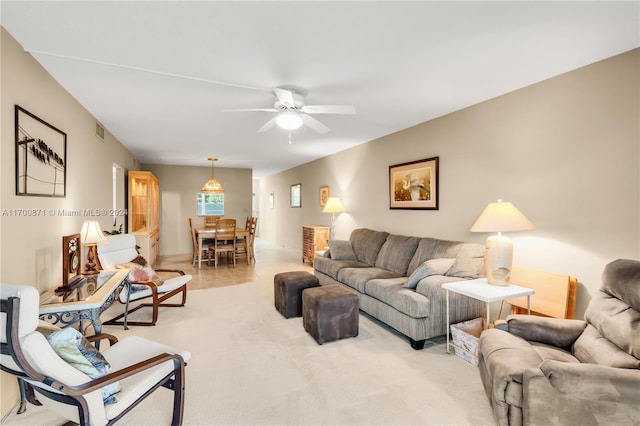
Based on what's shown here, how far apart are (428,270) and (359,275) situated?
982 millimetres

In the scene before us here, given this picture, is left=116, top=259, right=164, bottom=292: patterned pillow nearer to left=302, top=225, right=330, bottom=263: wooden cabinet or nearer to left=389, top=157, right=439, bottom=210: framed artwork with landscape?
left=302, top=225, right=330, bottom=263: wooden cabinet

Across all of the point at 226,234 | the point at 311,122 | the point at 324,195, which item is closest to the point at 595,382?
the point at 311,122

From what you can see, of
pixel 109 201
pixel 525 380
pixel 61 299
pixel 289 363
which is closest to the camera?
pixel 525 380

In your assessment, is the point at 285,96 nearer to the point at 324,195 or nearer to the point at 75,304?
the point at 75,304

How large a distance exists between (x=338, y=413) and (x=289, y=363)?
725 millimetres

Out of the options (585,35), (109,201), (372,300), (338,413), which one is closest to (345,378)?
(338,413)

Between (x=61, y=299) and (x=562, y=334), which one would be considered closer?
(x=562, y=334)

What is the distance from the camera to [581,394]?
1.42 m

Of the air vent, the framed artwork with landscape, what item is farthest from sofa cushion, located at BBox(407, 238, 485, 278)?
the air vent

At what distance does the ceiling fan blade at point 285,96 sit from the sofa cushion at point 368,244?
2.59m

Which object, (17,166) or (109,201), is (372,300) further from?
(109,201)

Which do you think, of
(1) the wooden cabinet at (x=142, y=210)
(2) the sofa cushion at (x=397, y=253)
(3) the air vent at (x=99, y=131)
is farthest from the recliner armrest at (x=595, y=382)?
(1) the wooden cabinet at (x=142, y=210)

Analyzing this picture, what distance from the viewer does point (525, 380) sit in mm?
1557

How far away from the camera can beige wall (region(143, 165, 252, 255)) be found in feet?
26.6
